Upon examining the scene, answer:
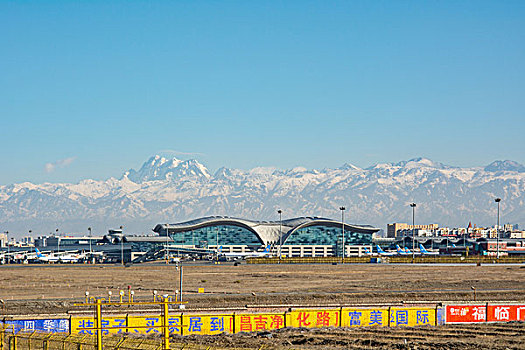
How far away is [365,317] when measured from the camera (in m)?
46.6

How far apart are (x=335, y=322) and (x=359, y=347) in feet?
22.4

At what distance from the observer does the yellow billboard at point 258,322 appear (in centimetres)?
4441

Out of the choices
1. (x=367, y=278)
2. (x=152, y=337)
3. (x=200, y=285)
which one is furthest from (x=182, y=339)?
(x=367, y=278)

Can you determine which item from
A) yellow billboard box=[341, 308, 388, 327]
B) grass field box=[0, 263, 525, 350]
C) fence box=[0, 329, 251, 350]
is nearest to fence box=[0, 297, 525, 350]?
yellow billboard box=[341, 308, 388, 327]

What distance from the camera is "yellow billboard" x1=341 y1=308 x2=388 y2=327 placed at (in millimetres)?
46375

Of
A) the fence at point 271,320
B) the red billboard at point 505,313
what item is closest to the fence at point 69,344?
the fence at point 271,320

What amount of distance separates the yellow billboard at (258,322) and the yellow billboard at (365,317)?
4384 mm

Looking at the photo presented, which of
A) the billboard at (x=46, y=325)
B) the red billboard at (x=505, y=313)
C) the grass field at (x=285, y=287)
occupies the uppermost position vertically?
the billboard at (x=46, y=325)

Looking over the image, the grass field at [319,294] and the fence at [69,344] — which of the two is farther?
the grass field at [319,294]

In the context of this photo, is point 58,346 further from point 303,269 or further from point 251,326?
point 303,269

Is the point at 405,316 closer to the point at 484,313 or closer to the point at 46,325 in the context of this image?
the point at 484,313

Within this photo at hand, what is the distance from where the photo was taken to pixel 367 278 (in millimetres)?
103500

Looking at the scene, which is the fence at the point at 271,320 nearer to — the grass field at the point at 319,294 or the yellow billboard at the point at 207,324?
the yellow billboard at the point at 207,324

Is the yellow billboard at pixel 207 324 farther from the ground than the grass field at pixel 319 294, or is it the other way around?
the yellow billboard at pixel 207 324
